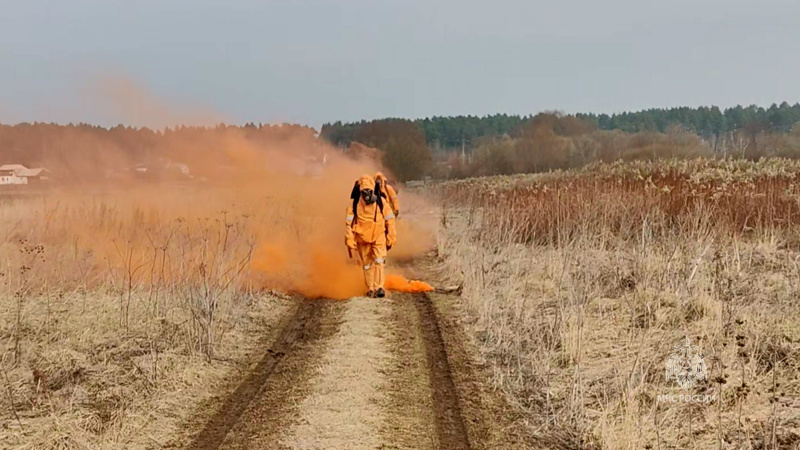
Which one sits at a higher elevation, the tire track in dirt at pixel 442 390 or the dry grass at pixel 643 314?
the dry grass at pixel 643 314

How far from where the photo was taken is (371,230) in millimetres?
11883

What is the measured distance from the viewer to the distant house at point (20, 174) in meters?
23.1

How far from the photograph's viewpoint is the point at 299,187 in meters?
23.8

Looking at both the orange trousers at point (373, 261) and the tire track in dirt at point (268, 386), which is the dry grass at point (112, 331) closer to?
the tire track in dirt at point (268, 386)

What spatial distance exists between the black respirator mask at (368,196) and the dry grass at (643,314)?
2206 millimetres

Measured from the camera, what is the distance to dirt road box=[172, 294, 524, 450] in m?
5.62

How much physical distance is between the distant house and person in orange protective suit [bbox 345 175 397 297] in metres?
16.0

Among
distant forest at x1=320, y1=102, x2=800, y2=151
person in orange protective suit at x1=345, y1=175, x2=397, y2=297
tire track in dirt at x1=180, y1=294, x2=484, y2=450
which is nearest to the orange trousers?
person in orange protective suit at x1=345, y1=175, x2=397, y2=297

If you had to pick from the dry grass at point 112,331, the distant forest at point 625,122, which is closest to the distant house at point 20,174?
the dry grass at point 112,331

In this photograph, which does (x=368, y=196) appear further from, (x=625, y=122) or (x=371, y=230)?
(x=625, y=122)

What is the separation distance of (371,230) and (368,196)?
0.62m

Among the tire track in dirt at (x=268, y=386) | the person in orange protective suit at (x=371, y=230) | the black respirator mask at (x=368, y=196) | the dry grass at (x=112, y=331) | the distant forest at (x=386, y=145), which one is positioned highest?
the distant forest at (x=386, y=145)

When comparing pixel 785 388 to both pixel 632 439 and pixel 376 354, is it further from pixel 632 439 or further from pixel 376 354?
pixel 376 354

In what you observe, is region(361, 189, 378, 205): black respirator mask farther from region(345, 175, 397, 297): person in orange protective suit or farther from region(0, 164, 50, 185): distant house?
region(0, 164, 50, 185): distant house
